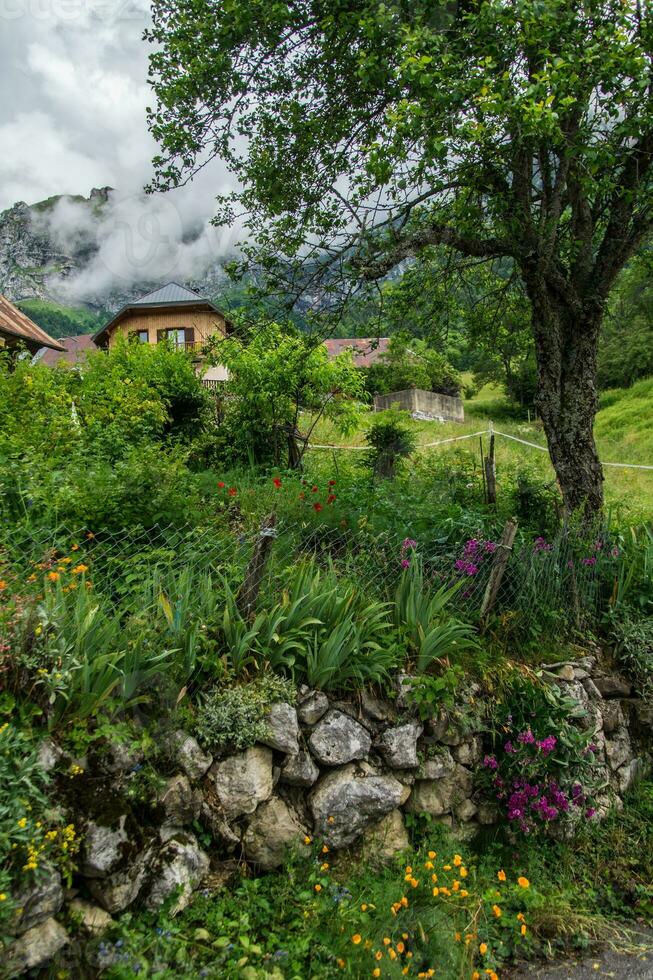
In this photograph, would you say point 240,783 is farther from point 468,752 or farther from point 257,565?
point 468,752

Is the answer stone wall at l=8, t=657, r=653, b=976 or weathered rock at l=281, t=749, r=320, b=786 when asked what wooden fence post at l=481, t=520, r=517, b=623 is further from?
weathered rock at l=281, t=749, r=320, b=786

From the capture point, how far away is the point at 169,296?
39.7m

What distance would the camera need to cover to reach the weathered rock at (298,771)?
358cm

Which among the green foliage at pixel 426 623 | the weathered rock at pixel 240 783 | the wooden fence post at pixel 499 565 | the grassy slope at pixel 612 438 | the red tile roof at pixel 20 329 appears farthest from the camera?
the red tile roof at pixel 20 329

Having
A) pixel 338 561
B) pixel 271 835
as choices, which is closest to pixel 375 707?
pixel 271 835

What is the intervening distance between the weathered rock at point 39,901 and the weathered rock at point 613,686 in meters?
4.11

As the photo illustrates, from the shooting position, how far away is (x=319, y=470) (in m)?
8.78

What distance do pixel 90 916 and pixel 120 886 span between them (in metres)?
0.16

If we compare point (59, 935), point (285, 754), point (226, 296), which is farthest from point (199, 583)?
point (226, 296)

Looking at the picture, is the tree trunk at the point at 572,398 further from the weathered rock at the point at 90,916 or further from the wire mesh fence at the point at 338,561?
the weathered rock at the point at 90,916

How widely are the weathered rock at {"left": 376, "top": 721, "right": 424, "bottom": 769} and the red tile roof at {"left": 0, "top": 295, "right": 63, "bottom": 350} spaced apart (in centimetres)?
2092

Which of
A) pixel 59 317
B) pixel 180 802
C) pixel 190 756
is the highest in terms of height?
pixel 59 317

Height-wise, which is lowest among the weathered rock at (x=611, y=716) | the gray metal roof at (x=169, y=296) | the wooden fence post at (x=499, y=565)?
the weathered rock at (x=611, y=716)

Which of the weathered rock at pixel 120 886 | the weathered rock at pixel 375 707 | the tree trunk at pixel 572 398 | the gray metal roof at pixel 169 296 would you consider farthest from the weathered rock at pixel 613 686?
the gray metal roof at pixel 169 296
